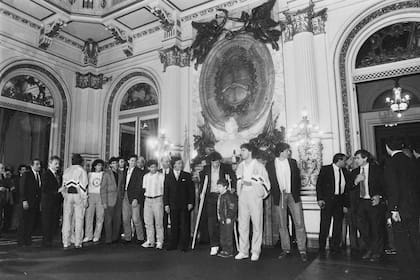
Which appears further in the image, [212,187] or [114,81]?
[114,81]

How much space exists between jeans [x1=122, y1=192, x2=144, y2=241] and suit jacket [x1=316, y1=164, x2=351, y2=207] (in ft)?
9.55

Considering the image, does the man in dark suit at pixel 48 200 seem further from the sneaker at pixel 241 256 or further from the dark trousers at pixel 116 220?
the sneaker at pixel 241 256

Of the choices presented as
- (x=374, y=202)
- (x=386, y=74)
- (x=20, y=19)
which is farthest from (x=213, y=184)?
(x=20, y=19)

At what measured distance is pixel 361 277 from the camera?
312 centimetres

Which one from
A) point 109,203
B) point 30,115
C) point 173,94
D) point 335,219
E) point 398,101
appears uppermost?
point 173,94

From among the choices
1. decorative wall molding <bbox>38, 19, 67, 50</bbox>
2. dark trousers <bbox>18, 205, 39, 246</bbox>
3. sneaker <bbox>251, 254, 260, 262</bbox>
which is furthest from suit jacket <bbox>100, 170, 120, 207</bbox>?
decorative wall molding <bbox>38, 19, 67, 50</bbox>

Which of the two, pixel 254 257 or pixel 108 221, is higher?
pixel 108 221

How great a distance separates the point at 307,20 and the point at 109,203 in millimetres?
4793

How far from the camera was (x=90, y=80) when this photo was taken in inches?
339

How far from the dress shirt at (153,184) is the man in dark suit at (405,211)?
3.20 meters

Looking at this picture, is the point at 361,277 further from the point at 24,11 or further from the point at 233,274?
the point at 24,11

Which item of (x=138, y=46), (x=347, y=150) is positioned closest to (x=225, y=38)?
(x=138, y=46)

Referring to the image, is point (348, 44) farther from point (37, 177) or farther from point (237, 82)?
point (37, 177)

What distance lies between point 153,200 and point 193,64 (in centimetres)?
356
